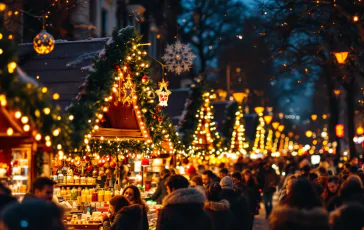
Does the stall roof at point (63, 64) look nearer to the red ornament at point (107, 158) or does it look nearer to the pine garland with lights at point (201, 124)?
the red ornament at point (107, 158)

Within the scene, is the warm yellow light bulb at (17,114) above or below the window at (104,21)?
below

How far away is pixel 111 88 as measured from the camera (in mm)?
12195

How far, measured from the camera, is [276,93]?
86.8m

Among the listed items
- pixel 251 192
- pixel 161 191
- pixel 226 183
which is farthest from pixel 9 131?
pixel 161 191

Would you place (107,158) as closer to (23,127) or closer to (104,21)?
Answer: (23,127)

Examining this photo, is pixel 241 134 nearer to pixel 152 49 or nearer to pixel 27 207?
pixel 152 49

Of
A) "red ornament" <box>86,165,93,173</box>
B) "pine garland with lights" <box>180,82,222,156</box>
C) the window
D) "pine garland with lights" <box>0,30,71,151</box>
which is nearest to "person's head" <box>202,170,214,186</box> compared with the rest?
"red ornament" <box>86,165,93,173</box>

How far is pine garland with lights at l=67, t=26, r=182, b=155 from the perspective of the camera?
11008 millimetres

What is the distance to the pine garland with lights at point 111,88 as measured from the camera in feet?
36.1

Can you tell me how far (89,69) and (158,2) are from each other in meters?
33.1

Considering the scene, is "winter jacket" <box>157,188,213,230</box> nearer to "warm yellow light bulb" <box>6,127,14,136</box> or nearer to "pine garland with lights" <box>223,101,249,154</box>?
"warm yellow light bulb" <box>6,127,14,136</box>

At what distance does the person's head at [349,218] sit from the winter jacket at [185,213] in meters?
1.70

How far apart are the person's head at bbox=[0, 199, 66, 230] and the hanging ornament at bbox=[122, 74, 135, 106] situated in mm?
9080

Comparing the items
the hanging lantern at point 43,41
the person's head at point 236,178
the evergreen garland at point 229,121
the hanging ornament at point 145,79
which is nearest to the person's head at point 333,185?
the person's head at point 236,178
